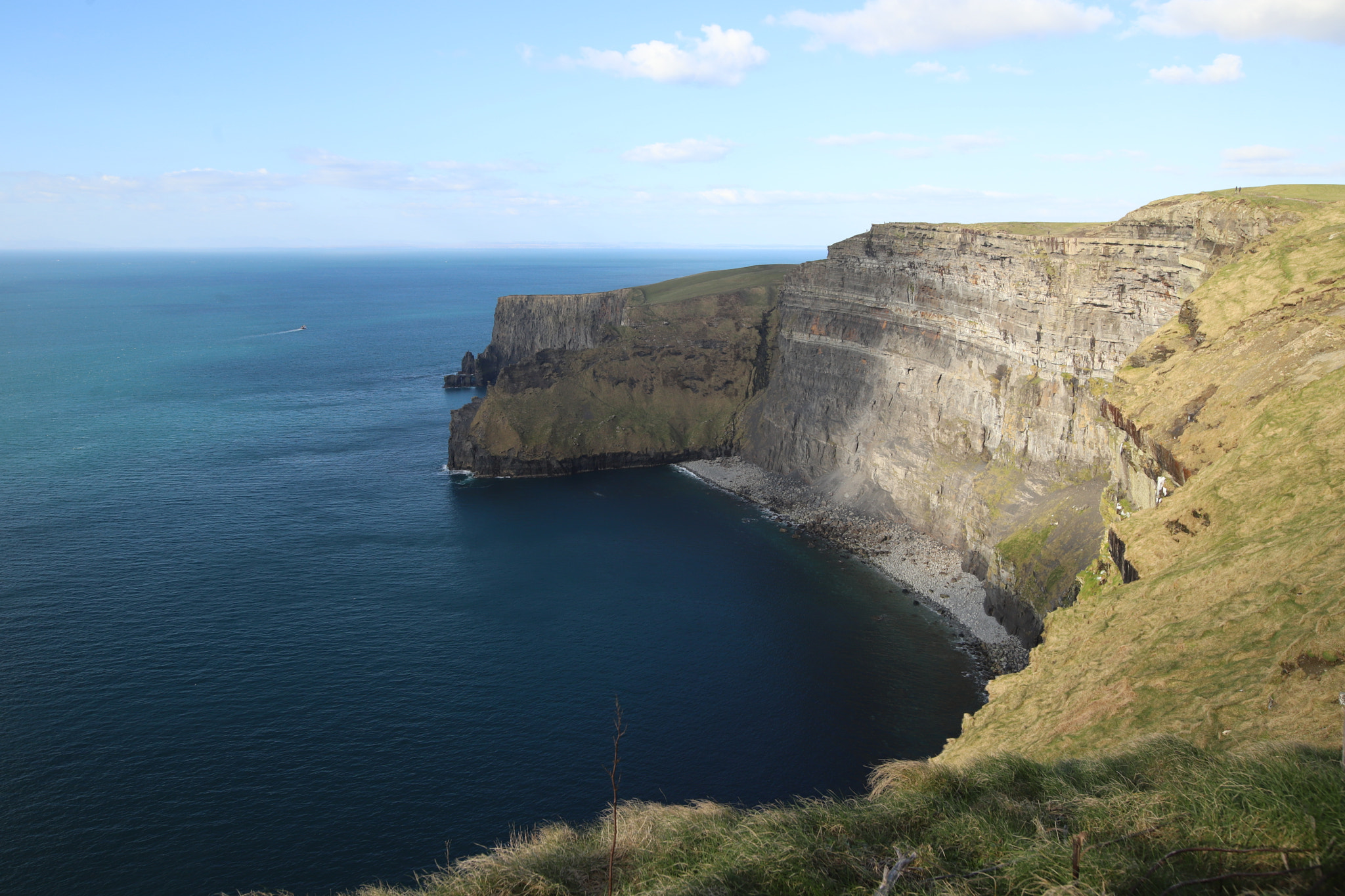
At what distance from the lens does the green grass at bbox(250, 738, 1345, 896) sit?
50.0 feet

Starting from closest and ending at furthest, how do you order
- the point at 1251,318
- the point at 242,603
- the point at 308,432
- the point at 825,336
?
the point at 1251,318
the point at 242,603
the point at 825,336
the point at 308,432

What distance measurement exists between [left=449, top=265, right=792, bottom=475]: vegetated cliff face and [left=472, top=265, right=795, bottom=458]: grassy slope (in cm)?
15

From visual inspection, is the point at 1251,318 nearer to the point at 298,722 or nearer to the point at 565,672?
the point at 565,672

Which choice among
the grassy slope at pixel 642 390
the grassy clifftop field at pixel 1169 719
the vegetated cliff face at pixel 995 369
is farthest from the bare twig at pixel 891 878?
the grassy slope at pixel 642 390

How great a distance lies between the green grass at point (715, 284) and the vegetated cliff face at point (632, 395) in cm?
406

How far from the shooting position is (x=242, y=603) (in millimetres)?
71188

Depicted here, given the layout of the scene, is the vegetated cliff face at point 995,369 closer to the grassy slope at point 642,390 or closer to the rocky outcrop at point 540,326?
the grassy slope at point 642,390

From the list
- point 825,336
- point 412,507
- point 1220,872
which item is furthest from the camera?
point 825,336

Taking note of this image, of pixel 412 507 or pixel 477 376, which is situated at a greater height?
pixel 477 376

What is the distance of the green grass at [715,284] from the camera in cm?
15888

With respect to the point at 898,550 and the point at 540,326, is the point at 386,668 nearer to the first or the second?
the point at 898,550

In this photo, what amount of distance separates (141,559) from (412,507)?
3013cm

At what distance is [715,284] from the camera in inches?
6594

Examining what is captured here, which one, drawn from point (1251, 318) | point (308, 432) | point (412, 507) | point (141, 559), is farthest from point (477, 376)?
point (1251, 318)
